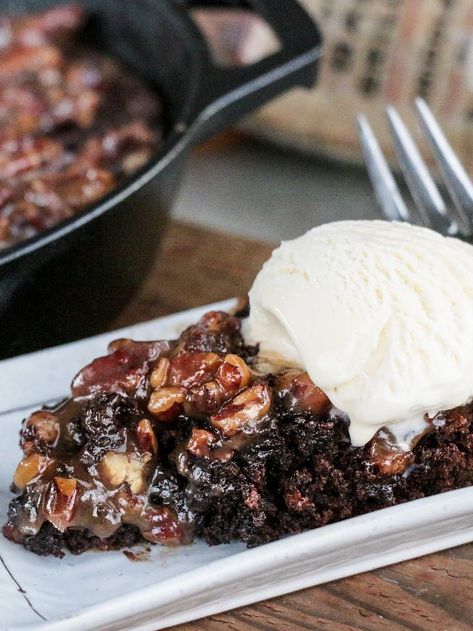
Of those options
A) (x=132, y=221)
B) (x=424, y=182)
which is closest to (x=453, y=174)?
(x=424, y=182)

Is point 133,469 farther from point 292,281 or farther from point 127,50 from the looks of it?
point 127,50

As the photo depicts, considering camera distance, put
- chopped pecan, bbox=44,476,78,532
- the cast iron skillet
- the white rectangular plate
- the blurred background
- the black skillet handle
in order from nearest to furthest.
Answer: the white rectangular plate → chopped pecan, bbox=44,476,78,532 → the cast iron skillet → the black skillet handle → the blurred background

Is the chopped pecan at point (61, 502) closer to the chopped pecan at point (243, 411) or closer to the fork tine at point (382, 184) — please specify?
the chopped pecan at point (243, 411)

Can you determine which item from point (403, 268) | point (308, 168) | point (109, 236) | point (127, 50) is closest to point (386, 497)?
point (403, 268)

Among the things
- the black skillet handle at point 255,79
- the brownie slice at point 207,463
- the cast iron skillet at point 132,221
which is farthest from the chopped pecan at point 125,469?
the black skillet handle at point 255,79

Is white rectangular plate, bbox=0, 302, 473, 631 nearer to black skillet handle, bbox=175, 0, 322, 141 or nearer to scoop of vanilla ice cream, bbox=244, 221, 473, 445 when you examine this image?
scoop of vanilla ice cream, bbox=244, 221, 473, 445

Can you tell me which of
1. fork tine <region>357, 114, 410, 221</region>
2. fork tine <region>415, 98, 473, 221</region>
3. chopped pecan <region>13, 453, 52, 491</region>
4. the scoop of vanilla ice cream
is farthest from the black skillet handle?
chopped pecan <region>13, 453, 52, 491</region>

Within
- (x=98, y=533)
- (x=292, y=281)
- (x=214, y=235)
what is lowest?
(x=214, y=235)

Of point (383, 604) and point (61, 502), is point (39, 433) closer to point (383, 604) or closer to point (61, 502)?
point (61, 502)
